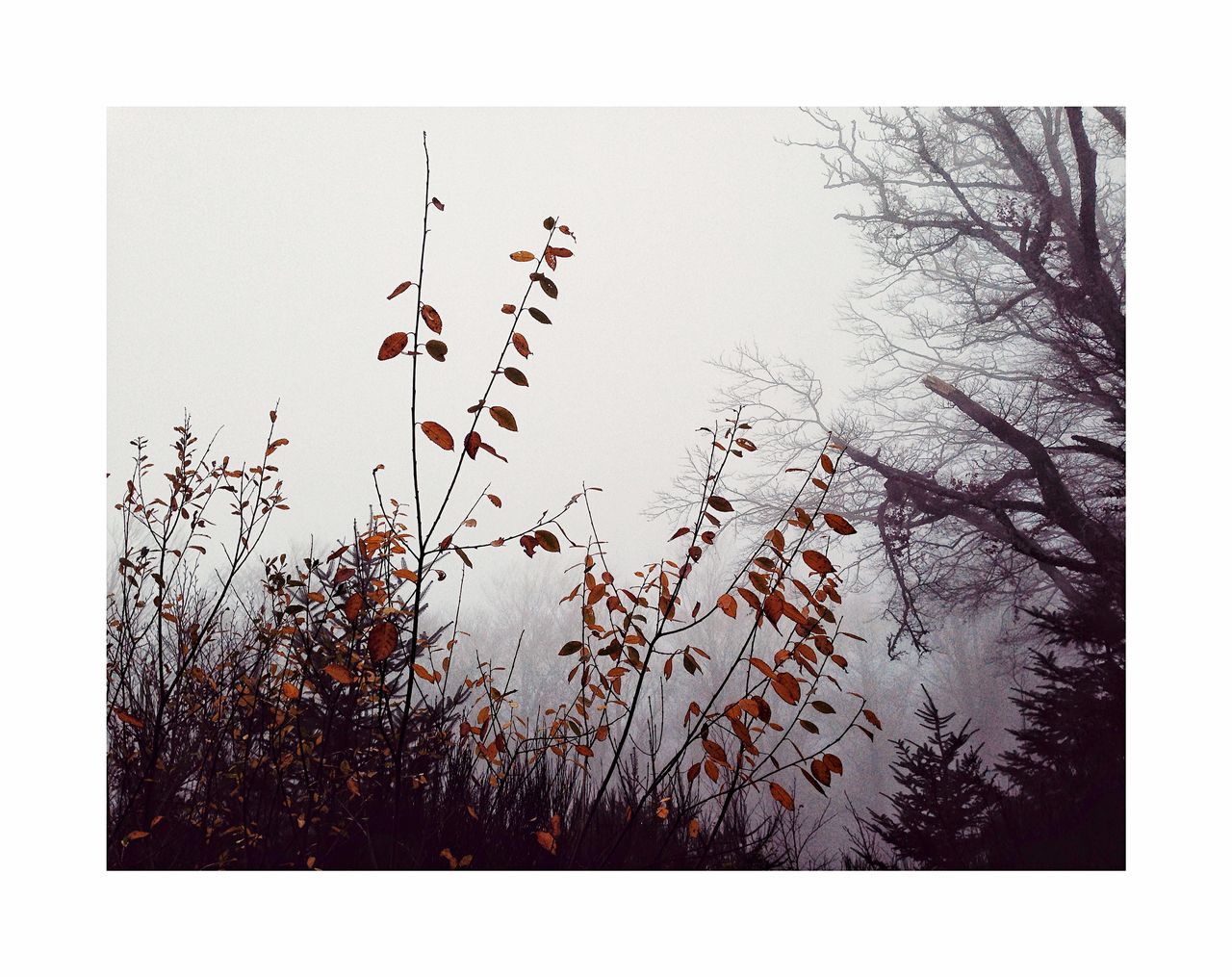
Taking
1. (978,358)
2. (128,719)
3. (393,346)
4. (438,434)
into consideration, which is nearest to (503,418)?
(438,434)

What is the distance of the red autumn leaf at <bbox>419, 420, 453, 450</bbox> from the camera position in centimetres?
192

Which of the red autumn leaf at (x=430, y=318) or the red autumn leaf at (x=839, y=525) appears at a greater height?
the red autumn leaf at (x=430, y=318)

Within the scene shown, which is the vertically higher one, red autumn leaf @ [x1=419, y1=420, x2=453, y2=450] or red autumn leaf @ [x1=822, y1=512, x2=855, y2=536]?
red autumn leaf @ [x1=419, y1=420, x2=453, y2=450]

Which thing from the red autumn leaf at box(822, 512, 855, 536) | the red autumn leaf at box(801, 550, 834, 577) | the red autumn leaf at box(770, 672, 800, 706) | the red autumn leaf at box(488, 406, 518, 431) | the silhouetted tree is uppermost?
the red autumn leaf at box(488, 406, 518, 431)

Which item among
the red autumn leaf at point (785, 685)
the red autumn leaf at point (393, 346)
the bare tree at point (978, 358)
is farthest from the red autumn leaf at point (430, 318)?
the red autumn leaf at point (785, 685)

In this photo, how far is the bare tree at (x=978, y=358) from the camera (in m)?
2.67

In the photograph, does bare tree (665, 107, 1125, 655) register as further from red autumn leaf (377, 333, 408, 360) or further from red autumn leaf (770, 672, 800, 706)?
red autumn leaf (377, 333, 408, 360)

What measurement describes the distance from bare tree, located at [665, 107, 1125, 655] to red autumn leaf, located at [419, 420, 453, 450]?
1.02 metres

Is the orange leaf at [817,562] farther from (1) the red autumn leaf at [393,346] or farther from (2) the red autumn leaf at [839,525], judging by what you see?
(1) the red autumn leaf at [393,346]

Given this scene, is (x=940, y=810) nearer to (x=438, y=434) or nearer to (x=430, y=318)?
(x=438, y=434)

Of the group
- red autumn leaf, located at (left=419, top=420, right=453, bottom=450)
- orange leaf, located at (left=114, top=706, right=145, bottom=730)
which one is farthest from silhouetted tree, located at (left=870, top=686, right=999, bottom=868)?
orange leaf, located at (left=114, top=706, right=145, bottom=730)

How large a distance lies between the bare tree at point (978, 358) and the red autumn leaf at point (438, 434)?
3.36ft

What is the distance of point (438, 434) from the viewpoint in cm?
196
